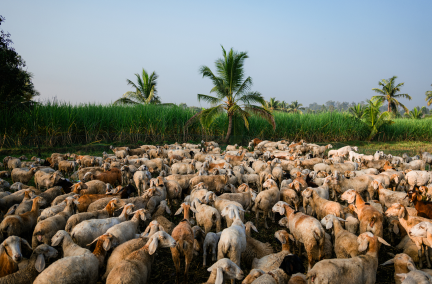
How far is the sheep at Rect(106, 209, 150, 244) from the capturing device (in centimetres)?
482

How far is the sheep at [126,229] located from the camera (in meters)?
4.82

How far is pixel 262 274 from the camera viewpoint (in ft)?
12.3

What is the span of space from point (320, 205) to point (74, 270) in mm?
5618

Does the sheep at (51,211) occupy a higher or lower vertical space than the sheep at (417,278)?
higher

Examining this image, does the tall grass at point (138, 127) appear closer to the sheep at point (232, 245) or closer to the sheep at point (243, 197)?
the sheep at point (243, 197)

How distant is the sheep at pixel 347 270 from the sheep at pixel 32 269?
158 inches

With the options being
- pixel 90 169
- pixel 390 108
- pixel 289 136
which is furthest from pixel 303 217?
pixel 390 108

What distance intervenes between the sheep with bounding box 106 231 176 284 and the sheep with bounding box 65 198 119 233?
2000 mm

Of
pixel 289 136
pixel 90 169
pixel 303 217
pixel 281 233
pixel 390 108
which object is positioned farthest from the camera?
pixel 390 108

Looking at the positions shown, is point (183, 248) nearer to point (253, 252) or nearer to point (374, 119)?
point (253, 252)

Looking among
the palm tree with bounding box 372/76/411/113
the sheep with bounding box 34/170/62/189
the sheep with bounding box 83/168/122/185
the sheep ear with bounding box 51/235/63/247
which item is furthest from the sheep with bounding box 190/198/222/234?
the palm tree with bounding box 372/76/411/113

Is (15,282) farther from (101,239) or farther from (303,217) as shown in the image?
(303,217)

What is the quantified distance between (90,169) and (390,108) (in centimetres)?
6080

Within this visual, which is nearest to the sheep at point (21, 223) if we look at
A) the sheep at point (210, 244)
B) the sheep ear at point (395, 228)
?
the sheep at point (210, 244)
